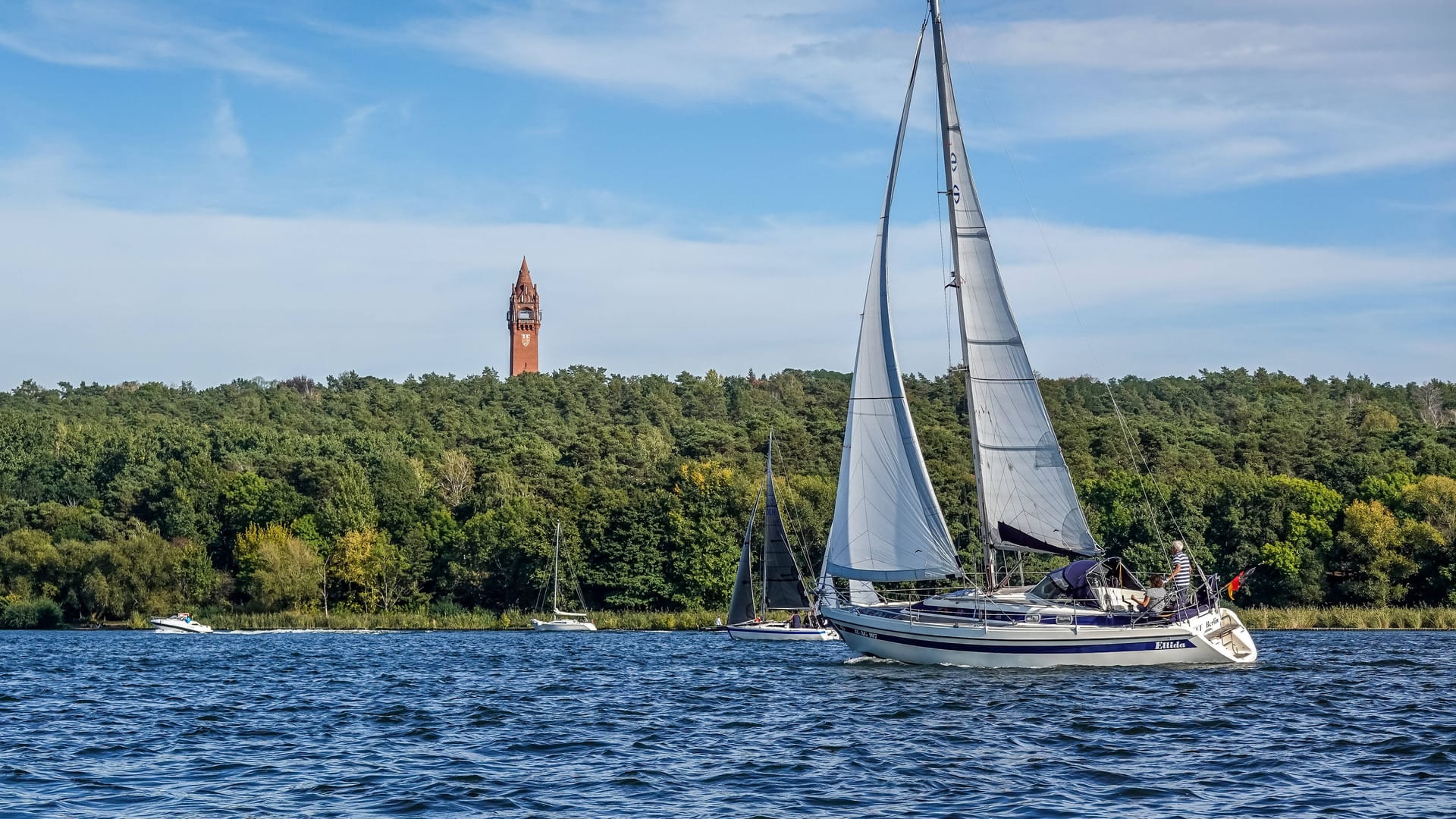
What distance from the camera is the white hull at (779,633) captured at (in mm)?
62875

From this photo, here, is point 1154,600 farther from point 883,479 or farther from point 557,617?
point 557,617

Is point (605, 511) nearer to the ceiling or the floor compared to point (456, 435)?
nearer to the floor

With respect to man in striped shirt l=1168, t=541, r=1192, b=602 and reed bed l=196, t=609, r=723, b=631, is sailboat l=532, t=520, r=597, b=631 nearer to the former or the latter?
reed bed l=196, t=609, r=723, b=631

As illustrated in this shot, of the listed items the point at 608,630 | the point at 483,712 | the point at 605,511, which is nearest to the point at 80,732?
the point at 483,712

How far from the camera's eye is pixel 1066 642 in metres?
36.6

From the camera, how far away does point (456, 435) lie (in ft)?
430

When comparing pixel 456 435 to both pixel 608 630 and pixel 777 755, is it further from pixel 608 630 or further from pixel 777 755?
pixel 777 755

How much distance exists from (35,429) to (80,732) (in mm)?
104099

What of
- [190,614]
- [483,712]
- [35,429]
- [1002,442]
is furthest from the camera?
[35,429]

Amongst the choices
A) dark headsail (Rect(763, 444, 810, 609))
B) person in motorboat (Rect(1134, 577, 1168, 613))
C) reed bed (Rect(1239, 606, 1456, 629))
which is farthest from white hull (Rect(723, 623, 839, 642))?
person in motorboat (Rect(1134, 577, 1168, 613))

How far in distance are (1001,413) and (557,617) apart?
5169 cm

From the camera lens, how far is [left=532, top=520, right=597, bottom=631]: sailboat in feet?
262

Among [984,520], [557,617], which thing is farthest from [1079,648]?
[557,617]

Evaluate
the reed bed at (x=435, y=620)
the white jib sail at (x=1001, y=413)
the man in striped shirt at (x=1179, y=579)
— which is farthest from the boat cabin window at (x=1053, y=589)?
the reed bed at (x=435, y=620)
